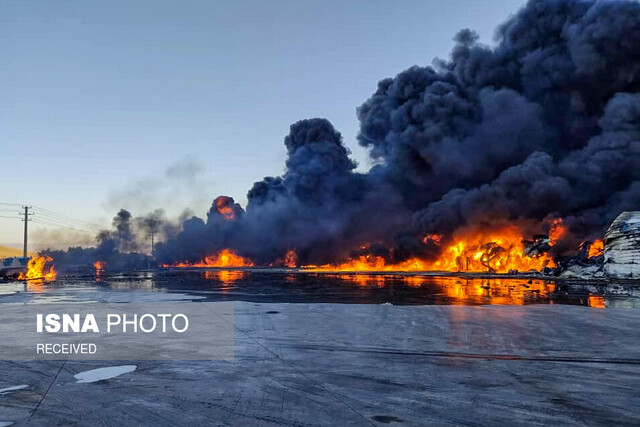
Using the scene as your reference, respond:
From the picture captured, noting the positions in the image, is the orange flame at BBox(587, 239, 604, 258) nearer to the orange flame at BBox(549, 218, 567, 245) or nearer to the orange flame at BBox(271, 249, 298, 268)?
the orange flame at BBox(549, 218, 567, 245)

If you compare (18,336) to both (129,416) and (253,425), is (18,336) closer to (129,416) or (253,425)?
(129,416)

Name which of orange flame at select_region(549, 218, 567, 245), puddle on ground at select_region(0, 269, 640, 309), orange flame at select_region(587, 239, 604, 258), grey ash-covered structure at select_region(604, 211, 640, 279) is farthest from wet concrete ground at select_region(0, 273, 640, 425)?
orange flame at select_region(549, 218, 567, 245)

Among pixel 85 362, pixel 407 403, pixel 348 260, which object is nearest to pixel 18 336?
pixel 85 362

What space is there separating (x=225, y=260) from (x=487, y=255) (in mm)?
87750

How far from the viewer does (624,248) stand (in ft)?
157

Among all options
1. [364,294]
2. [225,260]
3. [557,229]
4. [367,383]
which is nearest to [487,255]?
[557,229]

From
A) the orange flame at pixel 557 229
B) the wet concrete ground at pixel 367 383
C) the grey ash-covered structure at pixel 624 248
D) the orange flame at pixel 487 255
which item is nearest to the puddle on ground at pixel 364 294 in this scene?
the grey ash-covered structure at pixel 624 248

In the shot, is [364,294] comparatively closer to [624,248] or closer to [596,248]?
[624,248]

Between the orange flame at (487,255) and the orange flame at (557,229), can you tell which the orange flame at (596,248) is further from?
the orange flame at (557,229)

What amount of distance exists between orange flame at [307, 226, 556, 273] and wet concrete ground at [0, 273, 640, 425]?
214 ft

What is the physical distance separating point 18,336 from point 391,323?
11.8 m

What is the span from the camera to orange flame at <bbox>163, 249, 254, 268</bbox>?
142375 mm

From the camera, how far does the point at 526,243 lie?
249ft

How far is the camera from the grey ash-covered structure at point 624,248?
46719 mm
